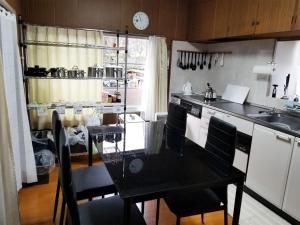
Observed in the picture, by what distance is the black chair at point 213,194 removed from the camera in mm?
1546

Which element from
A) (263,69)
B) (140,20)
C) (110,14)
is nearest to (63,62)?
(110,14)

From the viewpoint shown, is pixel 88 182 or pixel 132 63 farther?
pixel 132 63

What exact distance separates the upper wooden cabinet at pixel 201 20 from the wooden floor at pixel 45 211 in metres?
2.45

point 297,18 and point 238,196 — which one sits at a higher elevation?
point 297,18

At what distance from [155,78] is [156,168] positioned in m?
2.44

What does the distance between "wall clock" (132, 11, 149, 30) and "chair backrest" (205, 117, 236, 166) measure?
7.44 ft

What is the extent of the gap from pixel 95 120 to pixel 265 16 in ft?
8.04

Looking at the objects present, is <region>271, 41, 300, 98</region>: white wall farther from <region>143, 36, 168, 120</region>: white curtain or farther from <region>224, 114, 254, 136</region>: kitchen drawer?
<region>143, 36, 168, 120</region>: white curtain

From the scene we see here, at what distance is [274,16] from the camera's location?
8.20 feet

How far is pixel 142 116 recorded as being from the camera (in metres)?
3.98

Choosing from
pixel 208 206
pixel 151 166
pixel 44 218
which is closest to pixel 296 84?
pixel 208 206

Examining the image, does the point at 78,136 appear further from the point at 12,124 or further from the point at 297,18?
the point at 297,18

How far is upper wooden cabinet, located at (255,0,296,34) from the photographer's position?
2.34 m

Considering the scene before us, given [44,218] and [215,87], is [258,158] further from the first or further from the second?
[44,218]
